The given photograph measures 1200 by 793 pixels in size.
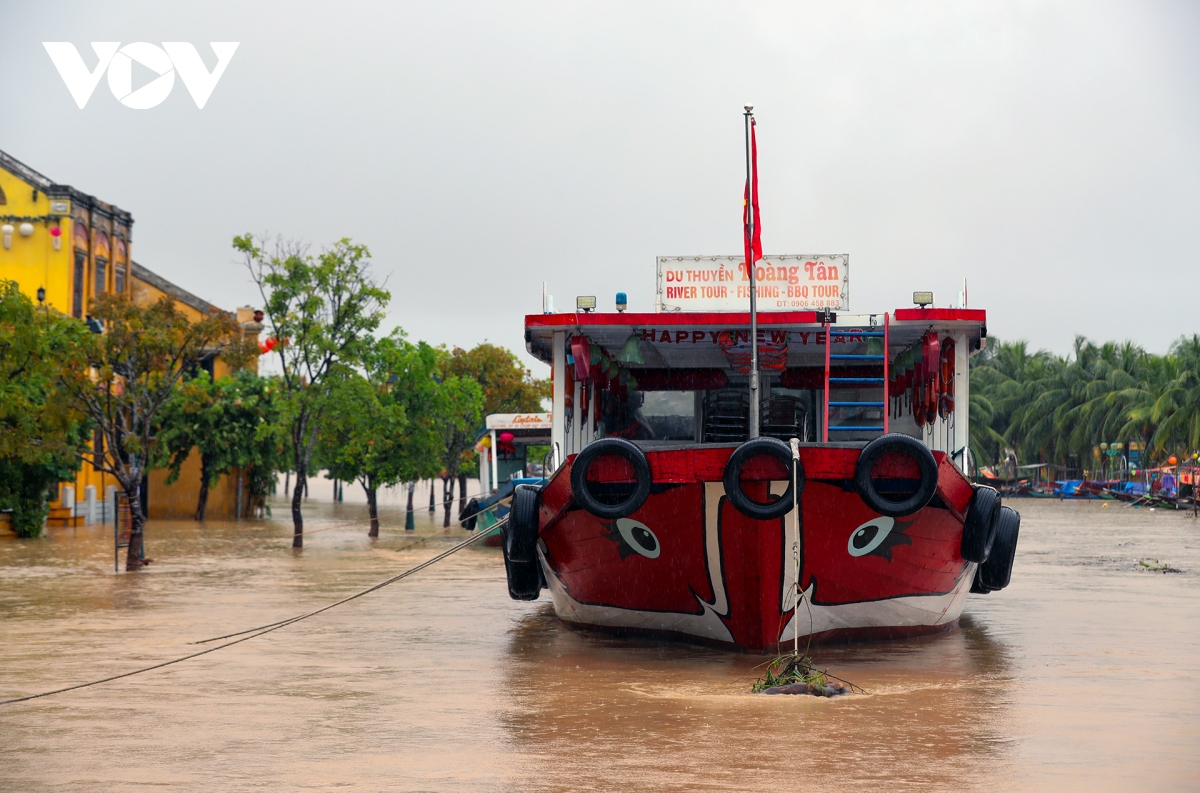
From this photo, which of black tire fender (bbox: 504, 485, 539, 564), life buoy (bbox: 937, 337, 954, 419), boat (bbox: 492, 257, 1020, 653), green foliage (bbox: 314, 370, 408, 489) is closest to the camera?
boat (bbox: 492, 257, 1020, 653)

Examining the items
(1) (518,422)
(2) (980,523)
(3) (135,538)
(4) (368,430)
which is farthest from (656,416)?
(4) (368,430)

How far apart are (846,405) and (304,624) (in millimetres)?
6666

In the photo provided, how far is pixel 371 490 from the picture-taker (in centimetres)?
3488

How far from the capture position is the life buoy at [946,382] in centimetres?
1323

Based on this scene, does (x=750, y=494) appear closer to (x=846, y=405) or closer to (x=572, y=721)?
(x=572, y=721)

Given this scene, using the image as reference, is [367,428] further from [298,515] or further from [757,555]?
[757,555]

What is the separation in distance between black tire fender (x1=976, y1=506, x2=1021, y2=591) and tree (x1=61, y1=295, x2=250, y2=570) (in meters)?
14.1

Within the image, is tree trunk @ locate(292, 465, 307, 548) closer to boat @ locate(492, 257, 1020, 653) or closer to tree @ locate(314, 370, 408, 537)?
tree @ locate(314, 370, 408, 537)

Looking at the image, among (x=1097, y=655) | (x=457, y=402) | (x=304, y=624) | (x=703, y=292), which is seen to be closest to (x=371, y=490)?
(x=457, y=402)

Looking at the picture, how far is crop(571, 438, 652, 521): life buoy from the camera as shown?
1056cm

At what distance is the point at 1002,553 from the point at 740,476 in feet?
14.6

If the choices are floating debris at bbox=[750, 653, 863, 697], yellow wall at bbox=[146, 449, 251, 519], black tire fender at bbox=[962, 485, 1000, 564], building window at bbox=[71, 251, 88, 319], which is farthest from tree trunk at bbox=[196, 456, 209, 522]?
floating debris at bbox=[750, 653, 863, 697]

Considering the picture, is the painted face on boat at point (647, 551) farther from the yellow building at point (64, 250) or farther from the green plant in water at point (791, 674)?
the yellow building at point (64, 250)

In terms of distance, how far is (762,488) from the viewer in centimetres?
1024
